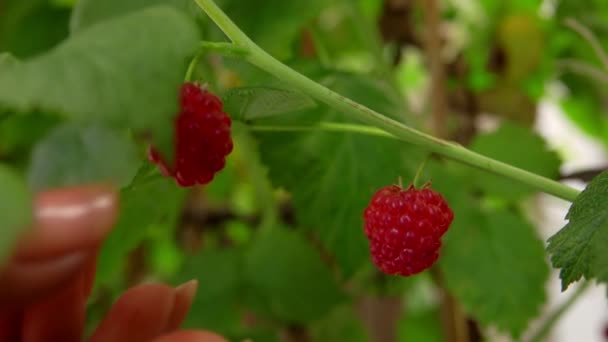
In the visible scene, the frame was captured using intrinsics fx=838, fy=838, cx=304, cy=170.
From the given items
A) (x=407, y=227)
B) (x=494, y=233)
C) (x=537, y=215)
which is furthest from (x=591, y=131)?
(x=407, y=227)

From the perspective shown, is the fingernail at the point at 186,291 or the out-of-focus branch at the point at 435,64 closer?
the fingernail at the point at 186,291

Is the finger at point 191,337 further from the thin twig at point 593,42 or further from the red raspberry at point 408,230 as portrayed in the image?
the thin twig at point 593,42

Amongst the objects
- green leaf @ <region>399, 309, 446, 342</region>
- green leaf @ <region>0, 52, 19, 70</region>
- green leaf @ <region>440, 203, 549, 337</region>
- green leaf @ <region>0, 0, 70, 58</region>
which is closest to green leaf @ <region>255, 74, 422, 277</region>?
green leaf @ <region>440, 203, 549, 337</region>

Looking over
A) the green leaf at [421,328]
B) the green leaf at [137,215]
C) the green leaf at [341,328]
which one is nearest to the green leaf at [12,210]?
the green leaf at [137,215]

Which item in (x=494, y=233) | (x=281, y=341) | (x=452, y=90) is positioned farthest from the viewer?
(x=452, y=90)

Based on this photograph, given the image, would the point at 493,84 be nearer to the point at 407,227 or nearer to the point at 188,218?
the point at 188,218

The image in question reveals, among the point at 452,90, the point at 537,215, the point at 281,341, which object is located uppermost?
the point at 452,90

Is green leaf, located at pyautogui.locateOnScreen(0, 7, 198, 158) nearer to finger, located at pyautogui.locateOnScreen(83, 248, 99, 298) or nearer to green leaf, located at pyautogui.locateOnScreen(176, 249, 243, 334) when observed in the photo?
finger, located at pyautogui.locateOnScreen(83, 248, 99, 298)
